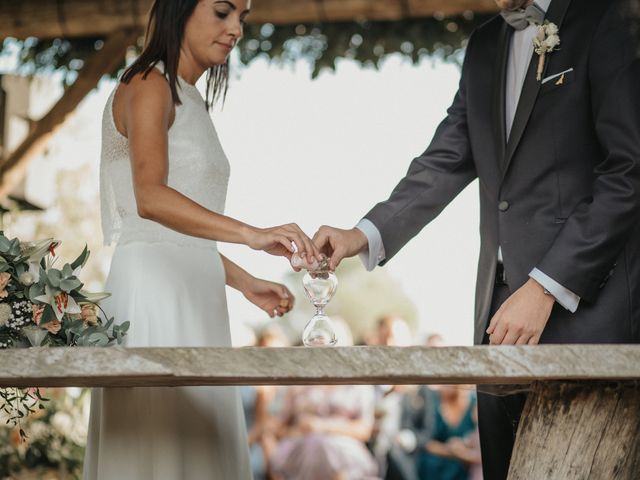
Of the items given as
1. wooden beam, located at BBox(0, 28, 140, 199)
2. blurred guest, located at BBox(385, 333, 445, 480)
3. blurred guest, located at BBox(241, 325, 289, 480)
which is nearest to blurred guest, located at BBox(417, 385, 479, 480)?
blurred guest, located at BBox(385, 333, 445, 480)

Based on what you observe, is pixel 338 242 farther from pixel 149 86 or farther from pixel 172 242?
pixel 149 86

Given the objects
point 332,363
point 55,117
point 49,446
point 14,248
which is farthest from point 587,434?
point 49,446

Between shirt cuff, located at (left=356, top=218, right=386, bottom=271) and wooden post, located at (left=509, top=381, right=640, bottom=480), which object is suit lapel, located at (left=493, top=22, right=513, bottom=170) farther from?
wooden post, located at (left=509, top=381, right=640, bottom=480)


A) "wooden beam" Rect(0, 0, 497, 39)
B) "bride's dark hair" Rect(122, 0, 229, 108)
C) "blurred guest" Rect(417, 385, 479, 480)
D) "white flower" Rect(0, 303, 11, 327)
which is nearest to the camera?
"white flower" Rect(0, 303, 11, 327)

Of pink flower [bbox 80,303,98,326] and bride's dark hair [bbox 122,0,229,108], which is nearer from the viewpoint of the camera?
pink flower [bbox 80,303,98,326]

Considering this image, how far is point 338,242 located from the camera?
2.71 m

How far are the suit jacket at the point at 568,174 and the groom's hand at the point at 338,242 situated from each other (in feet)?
0.29

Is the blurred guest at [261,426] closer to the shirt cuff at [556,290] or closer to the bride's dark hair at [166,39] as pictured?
A: the bride's dark hair at [166,39]

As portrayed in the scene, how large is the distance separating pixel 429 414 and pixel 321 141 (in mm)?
13161

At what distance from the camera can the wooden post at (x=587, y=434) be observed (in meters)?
2.00

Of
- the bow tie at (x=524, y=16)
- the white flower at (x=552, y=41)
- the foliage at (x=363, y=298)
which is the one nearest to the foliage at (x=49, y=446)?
the bow tie at (x=524, y=16)

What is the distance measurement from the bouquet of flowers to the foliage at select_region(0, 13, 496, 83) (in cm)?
379

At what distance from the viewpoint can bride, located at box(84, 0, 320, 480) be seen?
2504 mm

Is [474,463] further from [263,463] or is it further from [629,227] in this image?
[629,227]
